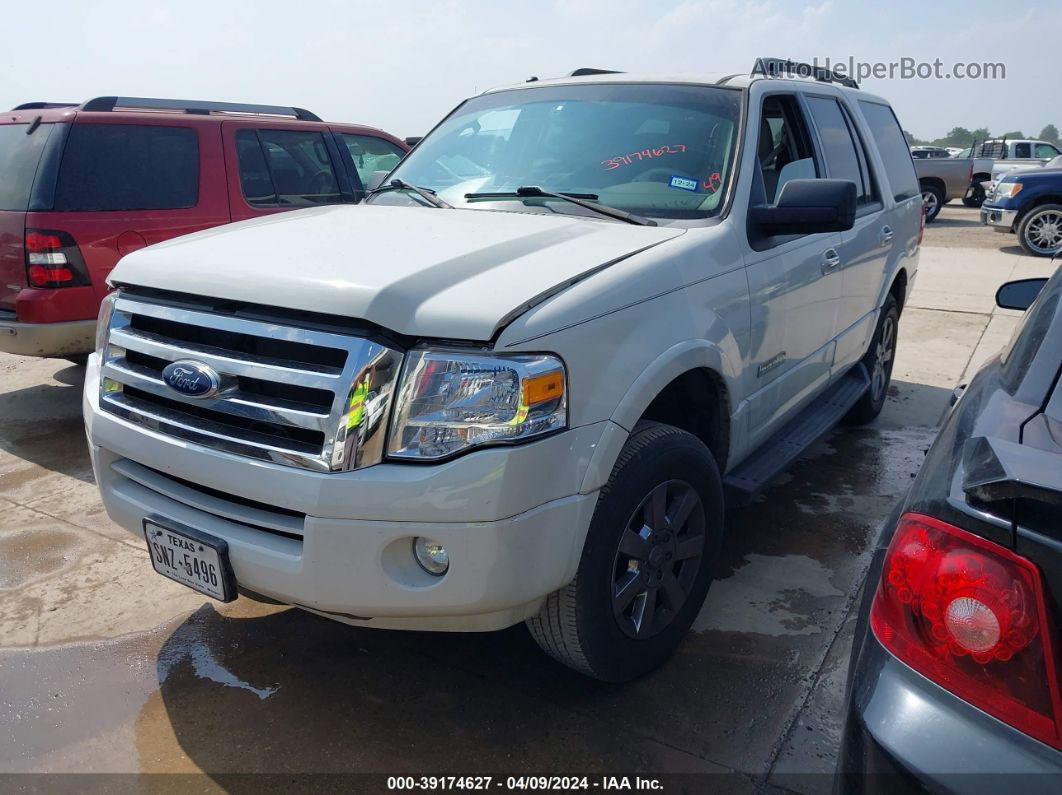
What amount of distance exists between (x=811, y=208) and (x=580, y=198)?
82cm

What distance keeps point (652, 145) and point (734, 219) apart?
1.57ft

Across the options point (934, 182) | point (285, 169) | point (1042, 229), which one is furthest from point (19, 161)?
point (934, 182)

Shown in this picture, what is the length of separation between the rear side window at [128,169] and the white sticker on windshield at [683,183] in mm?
3760

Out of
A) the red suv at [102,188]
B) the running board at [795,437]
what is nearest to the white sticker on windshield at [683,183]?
the running board at [795,437]

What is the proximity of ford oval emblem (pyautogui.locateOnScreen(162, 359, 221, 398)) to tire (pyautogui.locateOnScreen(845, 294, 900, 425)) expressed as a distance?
384 cm

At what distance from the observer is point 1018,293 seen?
2.93 meters

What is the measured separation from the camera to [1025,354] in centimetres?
181

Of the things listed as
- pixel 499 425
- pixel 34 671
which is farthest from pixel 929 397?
pixel 34 671

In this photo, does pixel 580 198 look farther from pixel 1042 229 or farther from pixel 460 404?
pixel 1042 229

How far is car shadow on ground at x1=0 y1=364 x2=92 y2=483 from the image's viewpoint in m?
4.68

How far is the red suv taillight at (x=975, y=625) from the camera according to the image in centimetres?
126

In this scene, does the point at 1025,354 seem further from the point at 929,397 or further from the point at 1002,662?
the point at 929,397

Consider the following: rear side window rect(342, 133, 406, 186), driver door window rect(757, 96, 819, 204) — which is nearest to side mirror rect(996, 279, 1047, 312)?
driver door window rect(757, 96, 819, 204)

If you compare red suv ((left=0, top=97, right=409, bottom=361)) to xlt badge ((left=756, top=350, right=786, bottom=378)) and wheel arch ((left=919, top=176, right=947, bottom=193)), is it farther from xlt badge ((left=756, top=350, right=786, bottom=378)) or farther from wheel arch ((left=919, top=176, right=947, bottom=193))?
wheel arch ((left=919, top=176, right=947, bottom=193))
